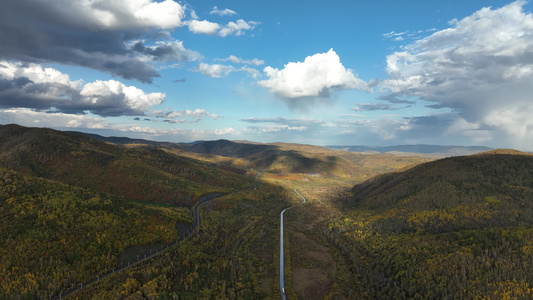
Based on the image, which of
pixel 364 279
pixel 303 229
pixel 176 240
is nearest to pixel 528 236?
pixel 364 279

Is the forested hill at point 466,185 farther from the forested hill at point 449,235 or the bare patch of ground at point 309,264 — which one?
the bare patch of ground at point 309,264

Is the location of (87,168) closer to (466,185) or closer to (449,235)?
(449,235)

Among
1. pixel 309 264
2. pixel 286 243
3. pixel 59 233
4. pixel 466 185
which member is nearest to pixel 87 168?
pixel 59 233

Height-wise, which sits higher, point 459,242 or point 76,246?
point 459,242

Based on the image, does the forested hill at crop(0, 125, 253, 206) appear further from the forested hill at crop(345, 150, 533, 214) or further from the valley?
the forested hill at crop(345, 150, 533, 214)

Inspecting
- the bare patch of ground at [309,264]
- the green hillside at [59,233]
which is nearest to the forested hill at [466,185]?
the bare patch of ground at [309,264]

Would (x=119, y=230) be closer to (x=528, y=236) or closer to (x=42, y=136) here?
(x=528, y=236)

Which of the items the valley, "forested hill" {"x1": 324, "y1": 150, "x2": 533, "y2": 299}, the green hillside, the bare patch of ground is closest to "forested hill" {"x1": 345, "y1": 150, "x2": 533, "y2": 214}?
"forested hill" {"x1": 324, "y1": 150, "x2": 533, "y2": 299}

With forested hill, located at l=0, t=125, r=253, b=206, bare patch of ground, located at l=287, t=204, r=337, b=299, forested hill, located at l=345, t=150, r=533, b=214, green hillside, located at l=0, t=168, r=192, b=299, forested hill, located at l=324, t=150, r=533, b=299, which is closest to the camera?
forested hill, located at l=324, t=150, r=533, b=299
